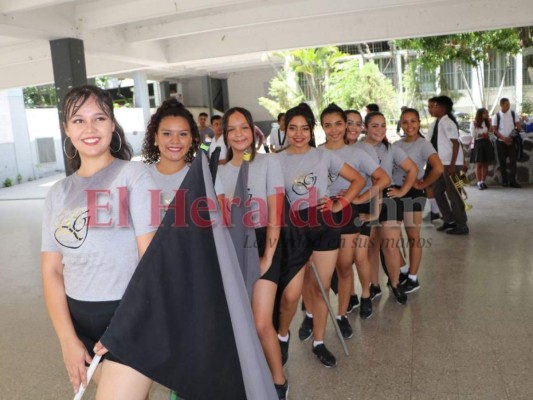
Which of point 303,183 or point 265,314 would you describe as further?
point 303,183

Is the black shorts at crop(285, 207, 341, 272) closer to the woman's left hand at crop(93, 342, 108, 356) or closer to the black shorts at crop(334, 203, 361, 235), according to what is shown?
the black shorts at crop(334, 203, 361, 235)

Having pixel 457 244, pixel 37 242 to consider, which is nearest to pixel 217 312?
pixel 457 244

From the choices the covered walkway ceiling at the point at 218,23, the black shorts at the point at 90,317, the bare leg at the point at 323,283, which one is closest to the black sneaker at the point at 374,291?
the bare leg at the point at 323,283

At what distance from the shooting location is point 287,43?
7523mm

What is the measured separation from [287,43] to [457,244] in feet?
13.4

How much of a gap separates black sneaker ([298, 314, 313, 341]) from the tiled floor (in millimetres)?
53

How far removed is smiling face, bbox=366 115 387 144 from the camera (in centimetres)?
355

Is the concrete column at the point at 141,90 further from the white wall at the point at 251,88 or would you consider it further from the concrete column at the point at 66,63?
the concrete column at the point at 66,63

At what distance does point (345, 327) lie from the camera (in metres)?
3.18

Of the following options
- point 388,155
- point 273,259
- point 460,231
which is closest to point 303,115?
point 273,259

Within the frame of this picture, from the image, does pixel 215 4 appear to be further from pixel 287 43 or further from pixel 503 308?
pixel 503 308

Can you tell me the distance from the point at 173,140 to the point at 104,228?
987 millimetres

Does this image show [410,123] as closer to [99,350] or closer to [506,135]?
[99,350]

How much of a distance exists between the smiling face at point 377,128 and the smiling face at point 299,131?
3.17ft
